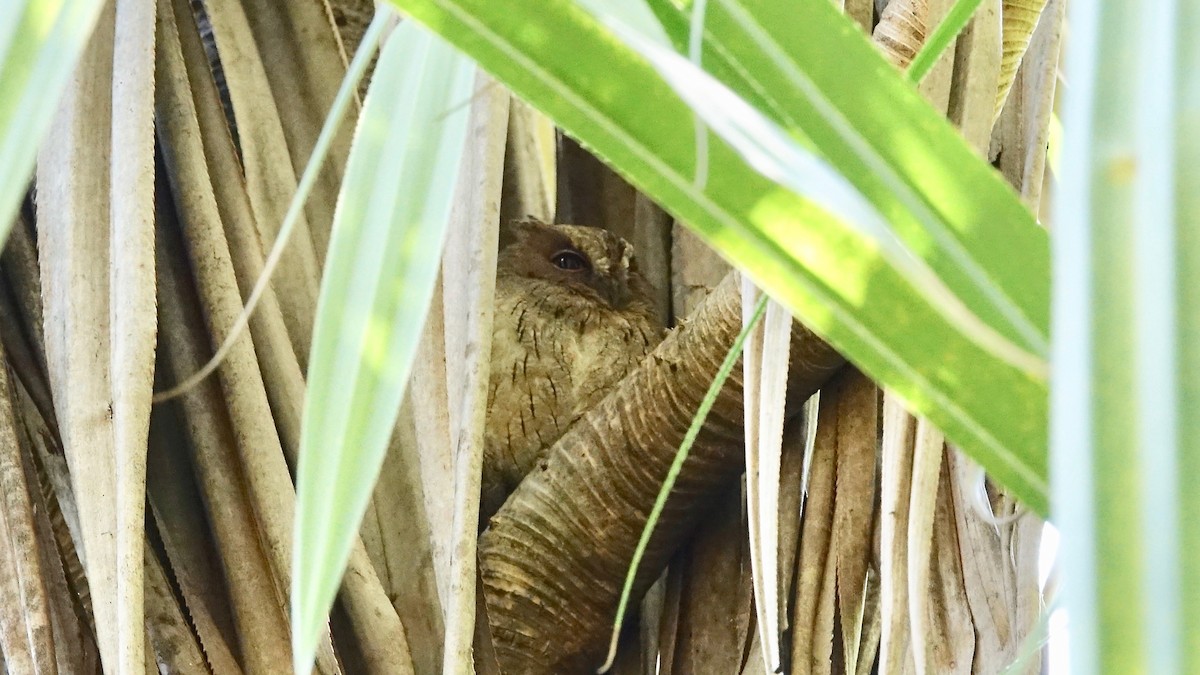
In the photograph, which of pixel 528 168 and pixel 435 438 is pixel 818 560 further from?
pixel 528 168

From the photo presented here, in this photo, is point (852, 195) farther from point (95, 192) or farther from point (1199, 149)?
point (95, 192)

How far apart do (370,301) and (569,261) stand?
4.85 ft

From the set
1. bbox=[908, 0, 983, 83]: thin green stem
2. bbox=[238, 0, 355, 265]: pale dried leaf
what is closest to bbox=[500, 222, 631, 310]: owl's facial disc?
bbox=[238, 0, 355, 265]: pale dried leaf

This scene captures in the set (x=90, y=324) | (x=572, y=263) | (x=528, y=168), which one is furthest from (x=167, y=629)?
(x=572, y=263)

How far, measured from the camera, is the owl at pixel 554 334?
143cm

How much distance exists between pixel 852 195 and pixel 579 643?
2.61ft

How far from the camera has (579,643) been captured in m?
0.96

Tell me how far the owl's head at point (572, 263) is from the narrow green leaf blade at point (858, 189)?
4.37 ft

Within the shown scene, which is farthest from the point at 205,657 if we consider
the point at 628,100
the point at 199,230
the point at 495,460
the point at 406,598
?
the point at 495,460

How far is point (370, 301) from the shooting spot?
0.95 feet

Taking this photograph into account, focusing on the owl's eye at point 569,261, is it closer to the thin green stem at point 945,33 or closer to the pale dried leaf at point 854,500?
the pale dried leaf at point 854,500

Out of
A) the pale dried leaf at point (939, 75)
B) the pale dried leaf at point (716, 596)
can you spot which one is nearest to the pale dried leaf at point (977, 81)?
the pale dried leaf at point (939, 75)

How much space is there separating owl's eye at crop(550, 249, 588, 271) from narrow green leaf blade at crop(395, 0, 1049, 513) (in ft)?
4.82

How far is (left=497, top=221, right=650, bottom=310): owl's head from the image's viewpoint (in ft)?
5.42
